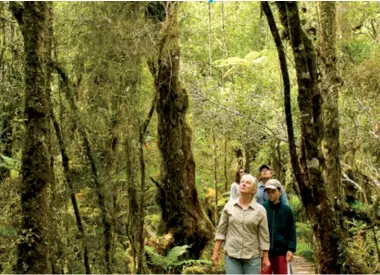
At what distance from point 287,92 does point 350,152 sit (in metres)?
7.65

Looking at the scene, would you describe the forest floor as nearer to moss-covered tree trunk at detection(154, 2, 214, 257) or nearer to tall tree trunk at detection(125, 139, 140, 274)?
moss-covered tree trunk at detection(154, 2, 214, 257)

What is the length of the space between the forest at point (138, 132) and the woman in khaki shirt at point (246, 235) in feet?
5.38

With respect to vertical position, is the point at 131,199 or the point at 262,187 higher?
the point at 262,187

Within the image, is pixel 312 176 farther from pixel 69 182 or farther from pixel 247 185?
pixel 69 182

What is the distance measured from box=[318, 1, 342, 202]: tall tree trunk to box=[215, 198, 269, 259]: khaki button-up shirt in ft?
15.6

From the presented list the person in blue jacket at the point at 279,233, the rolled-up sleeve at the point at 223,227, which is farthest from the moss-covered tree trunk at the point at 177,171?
the rolled-up sleeve at the point at 223,227

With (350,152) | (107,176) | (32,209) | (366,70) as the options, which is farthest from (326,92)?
(32,209)

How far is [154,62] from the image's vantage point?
10898 mm

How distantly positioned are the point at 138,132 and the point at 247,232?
5.09m

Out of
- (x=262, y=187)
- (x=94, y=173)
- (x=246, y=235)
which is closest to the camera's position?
(x=246, y=235)

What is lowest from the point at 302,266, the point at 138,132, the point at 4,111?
the point at 302,266

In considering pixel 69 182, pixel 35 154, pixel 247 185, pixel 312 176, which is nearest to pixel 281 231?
pixel 247 185

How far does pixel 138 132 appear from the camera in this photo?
1009cm

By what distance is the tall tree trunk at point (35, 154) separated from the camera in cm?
650
